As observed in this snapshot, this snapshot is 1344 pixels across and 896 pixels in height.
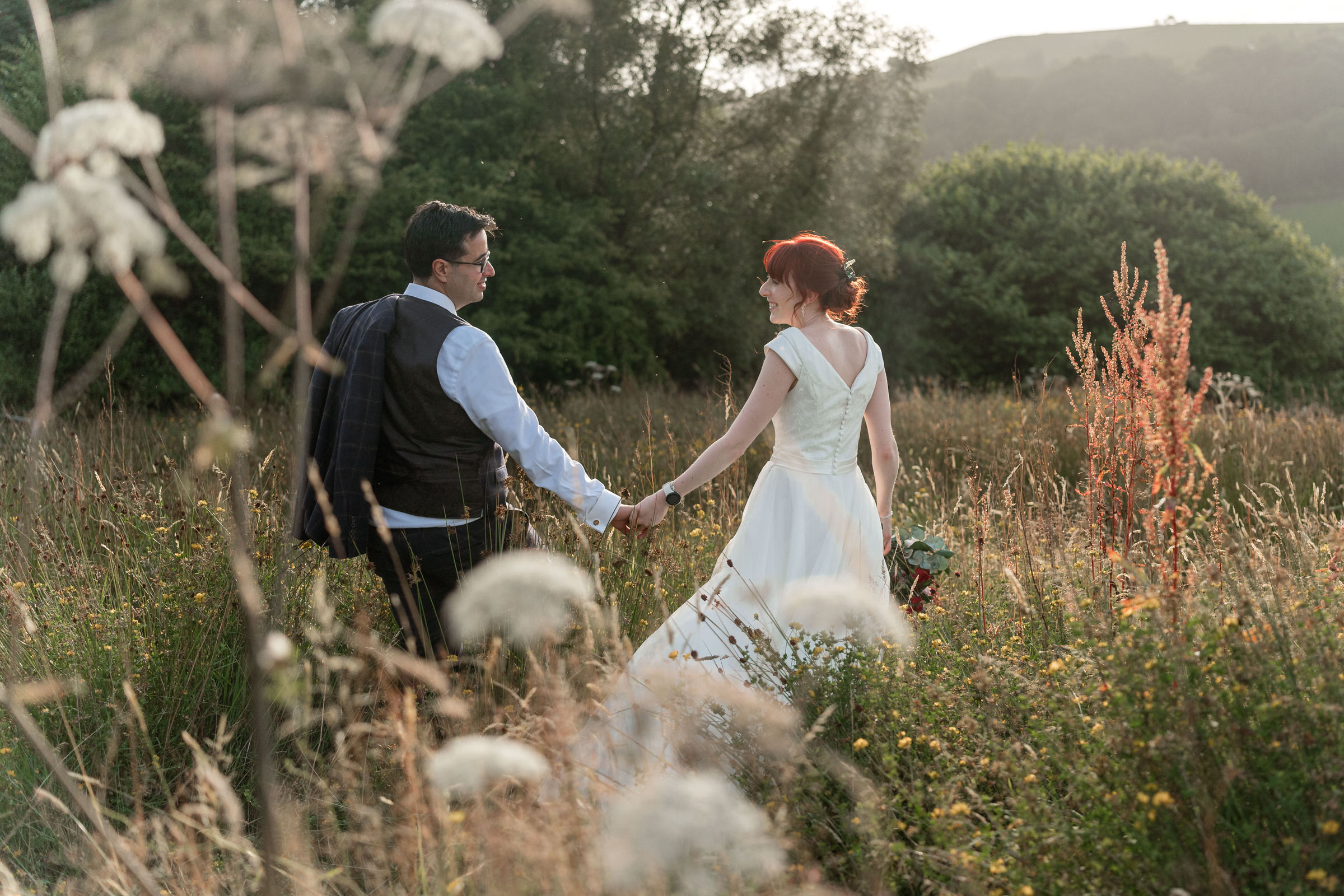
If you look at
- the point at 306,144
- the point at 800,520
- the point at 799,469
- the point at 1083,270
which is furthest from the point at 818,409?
the point at 1083,270

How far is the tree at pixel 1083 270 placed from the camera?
17234mm

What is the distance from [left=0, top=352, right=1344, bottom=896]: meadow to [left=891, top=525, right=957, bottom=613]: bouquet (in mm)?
156

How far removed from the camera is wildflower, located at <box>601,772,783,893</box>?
126 cm

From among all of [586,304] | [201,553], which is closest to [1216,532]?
[201,553]

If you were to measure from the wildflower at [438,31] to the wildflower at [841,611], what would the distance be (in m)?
1.52

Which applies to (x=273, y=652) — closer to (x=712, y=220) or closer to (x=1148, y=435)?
(x=1148, y=435)

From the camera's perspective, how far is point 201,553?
3779 mm

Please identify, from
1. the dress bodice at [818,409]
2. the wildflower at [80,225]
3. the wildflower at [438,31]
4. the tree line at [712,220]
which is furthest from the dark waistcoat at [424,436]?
the tree line at [712,220]

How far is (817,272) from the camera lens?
3609mm

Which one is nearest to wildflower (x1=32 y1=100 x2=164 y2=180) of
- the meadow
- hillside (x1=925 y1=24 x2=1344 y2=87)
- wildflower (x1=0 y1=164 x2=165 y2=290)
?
wildflower (x1=0 y1=164 x2=165 y2=290)

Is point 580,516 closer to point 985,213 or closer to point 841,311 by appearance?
point 841,311

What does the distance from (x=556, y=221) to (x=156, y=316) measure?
483 inches

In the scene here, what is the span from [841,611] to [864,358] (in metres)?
1.46

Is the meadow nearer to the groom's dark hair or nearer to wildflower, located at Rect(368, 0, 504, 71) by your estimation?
wildflower, located at Rect(368, 0, 504, 71)
